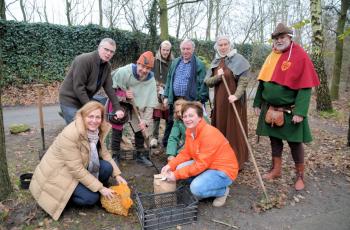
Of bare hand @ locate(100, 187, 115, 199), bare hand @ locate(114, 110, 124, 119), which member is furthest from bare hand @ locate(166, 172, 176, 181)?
bare hand @ locate(114, 110, 124, 119)

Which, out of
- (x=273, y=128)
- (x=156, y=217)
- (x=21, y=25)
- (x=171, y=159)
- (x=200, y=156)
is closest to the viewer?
(x=156, y=217)

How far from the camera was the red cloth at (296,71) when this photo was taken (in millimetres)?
3861

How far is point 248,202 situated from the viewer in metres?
3.91

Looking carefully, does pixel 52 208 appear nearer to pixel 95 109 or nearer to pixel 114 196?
pixel 114 196

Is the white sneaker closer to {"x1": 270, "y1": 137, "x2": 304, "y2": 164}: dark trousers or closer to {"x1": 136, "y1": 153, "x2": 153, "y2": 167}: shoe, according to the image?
{"x1": 136, "y1": 153, "x2": 153, "y2": 167}: shoe

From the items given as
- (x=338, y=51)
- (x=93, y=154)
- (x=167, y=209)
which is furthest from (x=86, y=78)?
(x=338, y=51)

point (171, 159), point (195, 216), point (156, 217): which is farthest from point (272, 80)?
point (156, 217)

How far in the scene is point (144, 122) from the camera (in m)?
4.72

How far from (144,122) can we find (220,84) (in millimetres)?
1234

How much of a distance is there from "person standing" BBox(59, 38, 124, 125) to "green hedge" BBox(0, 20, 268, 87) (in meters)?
7.82

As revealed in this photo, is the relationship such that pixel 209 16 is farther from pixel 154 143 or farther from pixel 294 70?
pixel 294 70

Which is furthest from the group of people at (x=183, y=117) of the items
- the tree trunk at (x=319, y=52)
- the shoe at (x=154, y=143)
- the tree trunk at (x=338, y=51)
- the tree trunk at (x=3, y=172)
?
the tree trunk at (x=338, y=51)

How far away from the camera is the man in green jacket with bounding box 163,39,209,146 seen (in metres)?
4.77

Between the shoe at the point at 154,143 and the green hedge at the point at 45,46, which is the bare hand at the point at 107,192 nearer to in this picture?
the shoe at the point at 154,143
